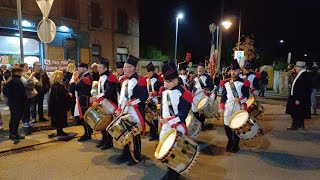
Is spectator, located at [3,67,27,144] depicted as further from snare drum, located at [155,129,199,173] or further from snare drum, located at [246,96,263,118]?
snare drum, located at [246,96,263,118]

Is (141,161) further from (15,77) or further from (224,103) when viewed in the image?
(15,77)

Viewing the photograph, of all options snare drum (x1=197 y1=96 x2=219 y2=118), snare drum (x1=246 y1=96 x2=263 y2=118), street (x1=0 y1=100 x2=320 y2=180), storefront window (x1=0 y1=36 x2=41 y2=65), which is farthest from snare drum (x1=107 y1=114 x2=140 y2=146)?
storefront window (x1=0 y1=36 x2=41 y2=65)

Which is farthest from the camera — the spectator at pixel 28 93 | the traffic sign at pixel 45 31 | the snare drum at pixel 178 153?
the traffic sign at pixel 45 31

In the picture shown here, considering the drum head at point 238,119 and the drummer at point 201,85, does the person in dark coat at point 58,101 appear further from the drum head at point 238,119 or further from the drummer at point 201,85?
the drum head at point 238,119

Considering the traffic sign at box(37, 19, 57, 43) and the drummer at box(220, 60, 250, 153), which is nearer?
the drummer at box(220, 60, 250, 153)

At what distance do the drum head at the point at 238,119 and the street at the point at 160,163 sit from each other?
72cm

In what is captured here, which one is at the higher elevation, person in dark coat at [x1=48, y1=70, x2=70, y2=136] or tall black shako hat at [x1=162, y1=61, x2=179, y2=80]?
tall black shako hat at [x1=162, y1=61, x2=179, y2=80]

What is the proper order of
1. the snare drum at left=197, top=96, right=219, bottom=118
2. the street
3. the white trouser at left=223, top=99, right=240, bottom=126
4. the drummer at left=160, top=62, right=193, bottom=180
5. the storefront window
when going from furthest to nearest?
1. the storefront window
2. the snare drum at left=197, top=96, right=219, bottom=118
3. the white trouser at left=223, top=99, right=240, bottom=126
4. the street
5. the drummer at left=160, top=62, right=193, bottom=180

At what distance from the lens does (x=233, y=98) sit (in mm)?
6523

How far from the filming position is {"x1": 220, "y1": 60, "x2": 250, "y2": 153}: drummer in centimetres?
650

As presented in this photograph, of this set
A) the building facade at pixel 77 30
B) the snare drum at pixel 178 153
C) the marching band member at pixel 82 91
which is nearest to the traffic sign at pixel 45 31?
the marching band member at pixel 82 91

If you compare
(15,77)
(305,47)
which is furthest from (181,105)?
(305,47)

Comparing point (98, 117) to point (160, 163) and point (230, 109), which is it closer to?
point (160, 163)

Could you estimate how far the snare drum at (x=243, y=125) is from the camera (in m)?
5.91
